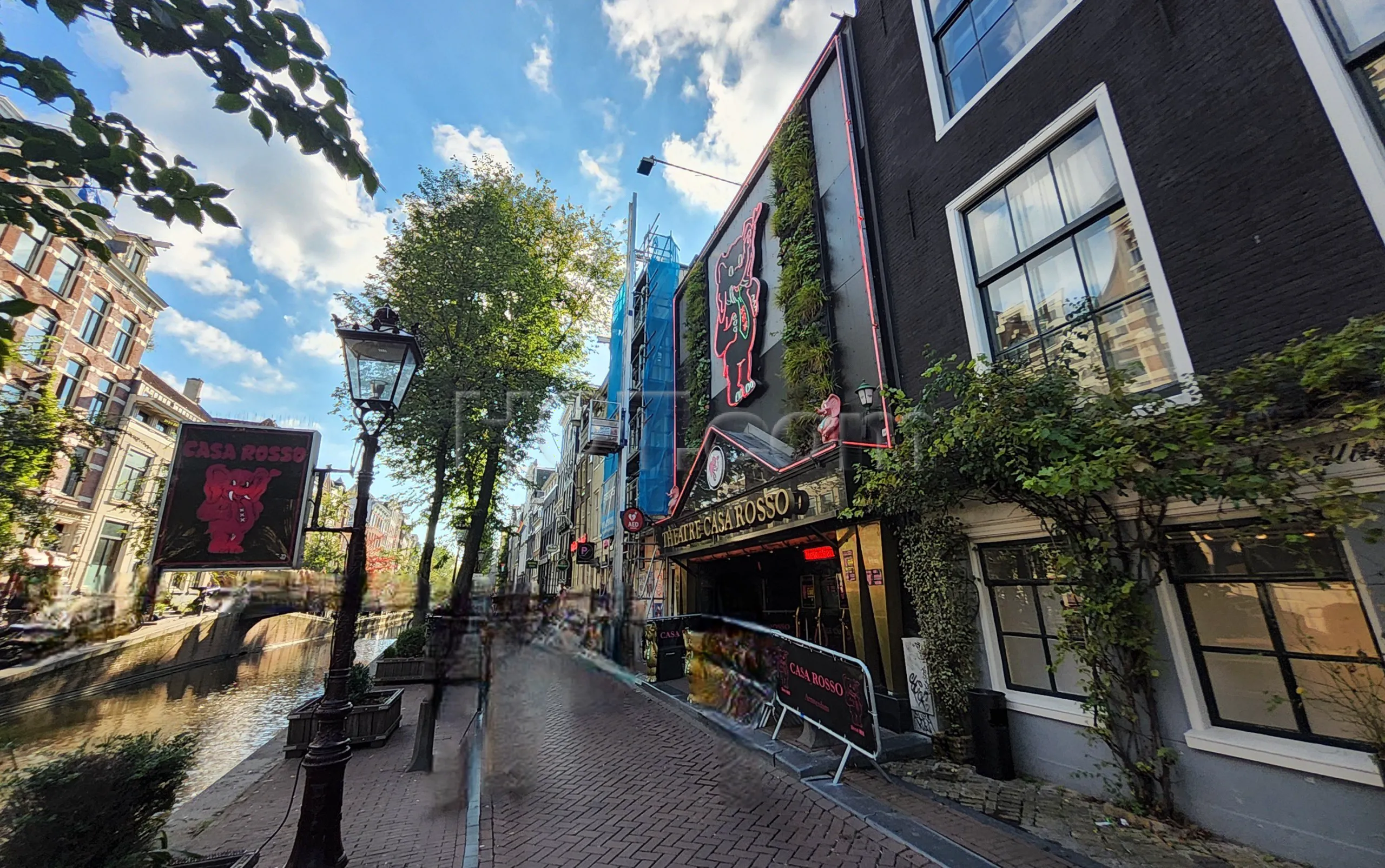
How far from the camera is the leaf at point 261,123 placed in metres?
2.51

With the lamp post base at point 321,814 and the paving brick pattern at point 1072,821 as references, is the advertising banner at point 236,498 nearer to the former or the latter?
the lamp post base at point 321,814

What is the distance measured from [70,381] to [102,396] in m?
2.25

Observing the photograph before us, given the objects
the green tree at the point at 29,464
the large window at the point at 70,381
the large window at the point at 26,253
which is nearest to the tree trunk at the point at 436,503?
the green tree at the point at 29,464

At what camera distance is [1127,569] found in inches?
202

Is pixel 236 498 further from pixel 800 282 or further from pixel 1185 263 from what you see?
pixel 800 282

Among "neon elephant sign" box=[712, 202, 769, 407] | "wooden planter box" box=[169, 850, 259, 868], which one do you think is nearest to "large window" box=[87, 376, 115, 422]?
"neon elephant sign" box=[712, 202, 769, 407]

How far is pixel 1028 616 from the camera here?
21.0 ft

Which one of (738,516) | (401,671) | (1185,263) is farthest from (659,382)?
(1185,263)

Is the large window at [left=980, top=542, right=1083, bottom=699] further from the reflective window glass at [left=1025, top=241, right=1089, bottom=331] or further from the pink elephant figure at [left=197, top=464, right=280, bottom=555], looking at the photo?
the pink elephant figure at [left=197, top=464, right=280, bottom=555]

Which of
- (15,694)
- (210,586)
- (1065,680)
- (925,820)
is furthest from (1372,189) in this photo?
(210,586)

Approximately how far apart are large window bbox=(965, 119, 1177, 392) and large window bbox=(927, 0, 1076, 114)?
194 centimetres

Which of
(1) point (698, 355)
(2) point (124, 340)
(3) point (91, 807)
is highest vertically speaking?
(2) point (124, 340)

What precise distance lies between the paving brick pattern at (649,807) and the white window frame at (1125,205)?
17.6ft

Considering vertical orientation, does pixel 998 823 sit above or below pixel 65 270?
below
